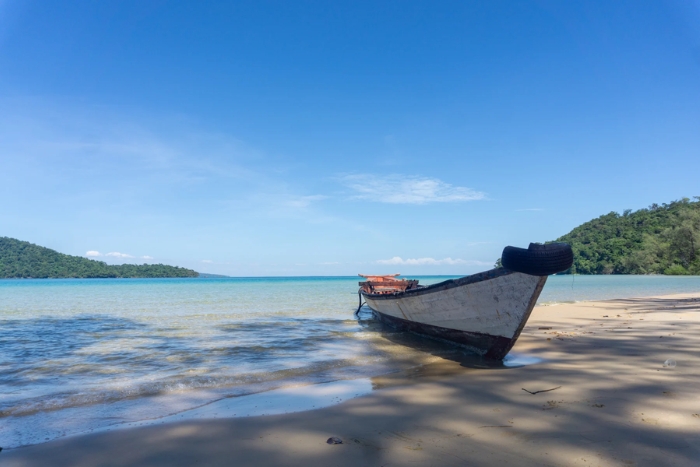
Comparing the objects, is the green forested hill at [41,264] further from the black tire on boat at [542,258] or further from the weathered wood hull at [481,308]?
the black tire on boat at [542,258]

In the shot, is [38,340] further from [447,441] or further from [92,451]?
[447,441]

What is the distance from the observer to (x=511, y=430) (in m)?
3.72

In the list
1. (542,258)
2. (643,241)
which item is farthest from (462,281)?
(643,241)

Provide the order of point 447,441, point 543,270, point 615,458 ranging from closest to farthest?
point 615,458
point 447,441
point 543,270

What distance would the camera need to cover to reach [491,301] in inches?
291

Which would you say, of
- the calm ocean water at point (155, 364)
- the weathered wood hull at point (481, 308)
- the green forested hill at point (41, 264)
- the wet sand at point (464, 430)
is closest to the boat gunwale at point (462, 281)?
the weathered wood hull at point (481, 308)

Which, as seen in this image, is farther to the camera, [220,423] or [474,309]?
[474,309]

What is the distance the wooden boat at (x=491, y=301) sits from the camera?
20.2 feet

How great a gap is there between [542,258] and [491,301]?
1.66 m

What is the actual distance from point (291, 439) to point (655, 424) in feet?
11.4

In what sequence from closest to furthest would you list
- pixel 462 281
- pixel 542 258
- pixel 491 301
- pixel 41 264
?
pixel 542 258, pixel 491 301, pixel 462 281, pixel 41 264

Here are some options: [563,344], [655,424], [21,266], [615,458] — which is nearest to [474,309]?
[563,344]

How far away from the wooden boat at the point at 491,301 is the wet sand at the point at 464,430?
4.10 feet

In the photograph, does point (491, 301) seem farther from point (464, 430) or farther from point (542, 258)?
point (464, 430)
